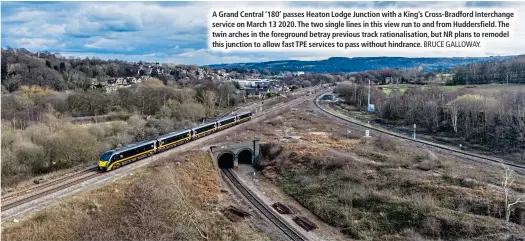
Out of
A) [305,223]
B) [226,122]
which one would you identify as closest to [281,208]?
[305,223]

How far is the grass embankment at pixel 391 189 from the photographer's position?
3027 cm

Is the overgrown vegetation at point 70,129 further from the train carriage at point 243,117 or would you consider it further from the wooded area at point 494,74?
the wooded area at point 494,74

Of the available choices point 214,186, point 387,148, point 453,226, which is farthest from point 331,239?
point 387,148

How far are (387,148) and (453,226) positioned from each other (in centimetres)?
2355

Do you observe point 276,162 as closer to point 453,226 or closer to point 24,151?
point 453,226

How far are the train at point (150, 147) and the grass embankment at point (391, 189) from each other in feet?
30.9

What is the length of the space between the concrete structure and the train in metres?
4.55

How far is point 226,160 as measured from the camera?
174 feet

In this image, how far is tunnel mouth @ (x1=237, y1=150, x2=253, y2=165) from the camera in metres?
54.7

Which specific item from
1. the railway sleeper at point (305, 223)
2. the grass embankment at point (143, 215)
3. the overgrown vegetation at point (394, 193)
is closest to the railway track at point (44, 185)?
the grass embankment at point (143, 215)

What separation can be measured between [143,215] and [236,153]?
21.9 meters

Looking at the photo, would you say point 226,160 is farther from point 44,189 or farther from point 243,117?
point 44,189

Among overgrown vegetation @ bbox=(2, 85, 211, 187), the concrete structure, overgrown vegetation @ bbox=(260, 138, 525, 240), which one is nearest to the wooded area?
overgrown vegetation @ bbox=(260, 138, 525, 240)

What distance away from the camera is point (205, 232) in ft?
101
